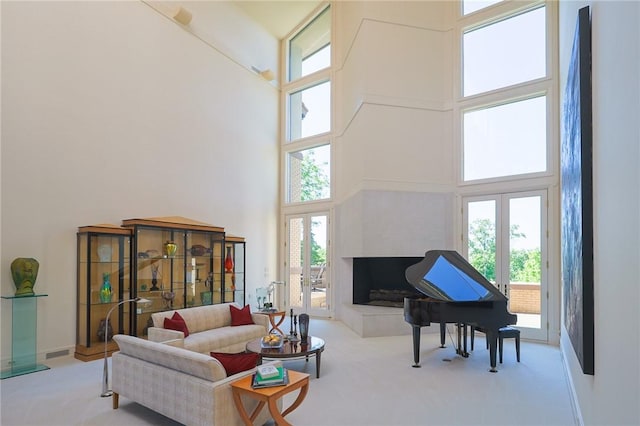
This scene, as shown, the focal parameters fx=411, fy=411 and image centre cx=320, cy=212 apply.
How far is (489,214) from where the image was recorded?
8.09 metres

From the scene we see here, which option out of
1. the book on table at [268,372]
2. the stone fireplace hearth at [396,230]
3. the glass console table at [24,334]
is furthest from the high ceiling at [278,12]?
the book on table at [268,372]

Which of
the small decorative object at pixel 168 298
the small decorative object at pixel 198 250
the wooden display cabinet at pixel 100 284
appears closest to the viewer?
the wooden display cabinet at pixel 100 284

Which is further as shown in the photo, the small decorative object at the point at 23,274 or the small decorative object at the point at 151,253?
the small decorative object at the point at 151,253

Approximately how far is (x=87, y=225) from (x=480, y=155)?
7.32 metres

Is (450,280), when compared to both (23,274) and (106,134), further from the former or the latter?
(106,134)

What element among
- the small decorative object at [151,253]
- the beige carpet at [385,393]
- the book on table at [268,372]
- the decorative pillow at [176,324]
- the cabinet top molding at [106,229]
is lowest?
the beige carpet at [385,393]

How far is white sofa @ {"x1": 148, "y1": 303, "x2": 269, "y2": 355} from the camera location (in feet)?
18.2

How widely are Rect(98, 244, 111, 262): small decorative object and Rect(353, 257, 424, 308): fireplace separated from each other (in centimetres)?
491

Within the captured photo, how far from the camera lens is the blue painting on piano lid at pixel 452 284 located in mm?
5664

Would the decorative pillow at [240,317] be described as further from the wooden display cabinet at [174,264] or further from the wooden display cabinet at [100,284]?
the wooden display cabinet at [100,284]

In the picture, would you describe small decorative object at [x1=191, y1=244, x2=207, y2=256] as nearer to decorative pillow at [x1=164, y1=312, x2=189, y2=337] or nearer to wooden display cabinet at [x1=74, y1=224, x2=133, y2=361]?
wooden display cabinet at [x1=74, y1=224, x2=133, y2=361]

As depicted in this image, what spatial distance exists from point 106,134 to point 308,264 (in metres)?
5.51

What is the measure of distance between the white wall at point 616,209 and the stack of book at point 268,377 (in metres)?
2.22

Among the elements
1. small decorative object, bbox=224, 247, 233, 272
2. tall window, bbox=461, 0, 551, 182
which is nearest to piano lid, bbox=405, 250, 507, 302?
tall window, bbox=461, 0, 551, 182
